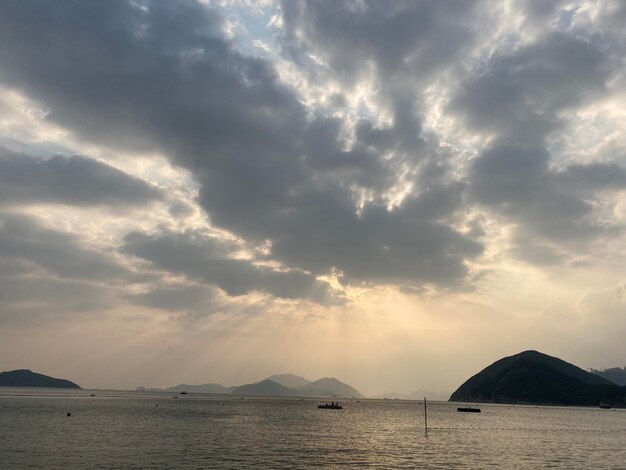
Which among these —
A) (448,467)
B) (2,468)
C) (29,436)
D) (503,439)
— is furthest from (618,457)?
(29,436)

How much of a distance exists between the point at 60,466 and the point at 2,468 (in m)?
6.43

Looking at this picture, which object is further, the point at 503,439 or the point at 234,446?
the point at 503,439

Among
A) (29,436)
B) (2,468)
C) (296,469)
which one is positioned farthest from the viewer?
(29,436)

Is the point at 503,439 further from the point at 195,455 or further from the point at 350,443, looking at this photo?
the point at 195,455

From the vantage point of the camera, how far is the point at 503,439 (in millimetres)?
114938

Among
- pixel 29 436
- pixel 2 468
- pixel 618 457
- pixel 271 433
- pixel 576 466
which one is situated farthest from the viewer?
pixel 271 433

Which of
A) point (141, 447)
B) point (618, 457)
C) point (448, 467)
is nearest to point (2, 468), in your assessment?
point (141, 447)

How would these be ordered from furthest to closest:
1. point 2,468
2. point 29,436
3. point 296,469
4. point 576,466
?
point 29,436
point 576,466
point 296,469
point 2,468

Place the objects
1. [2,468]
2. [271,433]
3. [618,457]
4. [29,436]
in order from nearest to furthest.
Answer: [2,468]
[618,457]
[29,436]
[271,433]

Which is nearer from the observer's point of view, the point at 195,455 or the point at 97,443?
the point at 195,455

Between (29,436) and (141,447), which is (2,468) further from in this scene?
(29,436)

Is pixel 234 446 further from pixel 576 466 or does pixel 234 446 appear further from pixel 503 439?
pixel 503 439

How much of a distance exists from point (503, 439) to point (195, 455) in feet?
258

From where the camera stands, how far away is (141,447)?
79.8 meters
